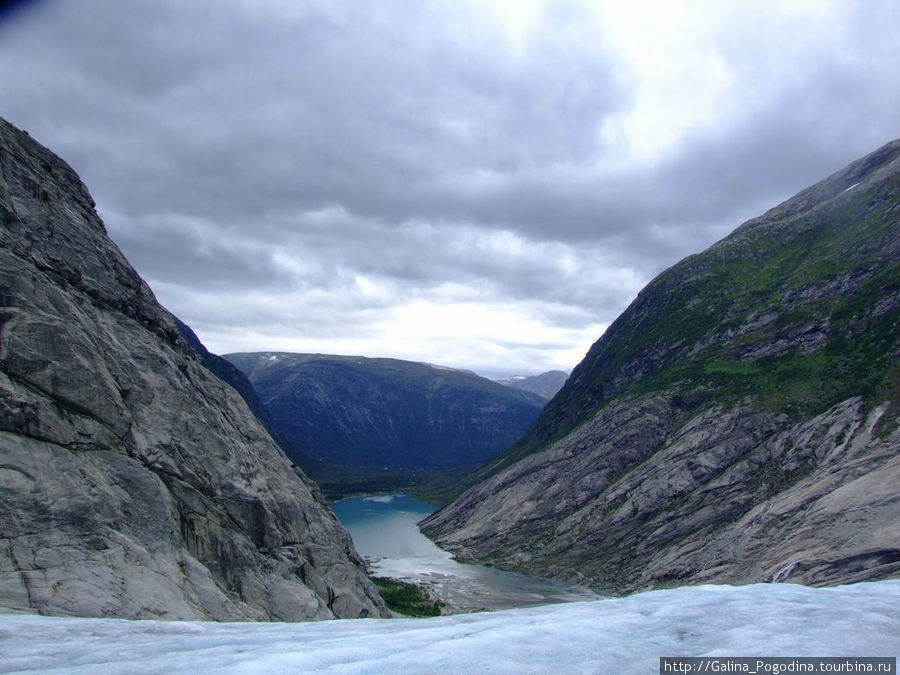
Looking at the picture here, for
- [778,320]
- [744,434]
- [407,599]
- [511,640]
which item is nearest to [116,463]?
[511,640]

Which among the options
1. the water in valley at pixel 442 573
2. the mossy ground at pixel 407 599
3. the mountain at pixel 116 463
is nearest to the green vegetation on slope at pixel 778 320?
the water in valley at pixel 442 573

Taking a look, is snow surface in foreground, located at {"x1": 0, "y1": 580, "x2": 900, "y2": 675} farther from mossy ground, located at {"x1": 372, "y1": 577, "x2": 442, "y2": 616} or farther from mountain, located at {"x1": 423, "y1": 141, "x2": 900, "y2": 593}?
mossy ground, located at {"x1": 372, "y1": 577, "x2": 442, "y2": 616}

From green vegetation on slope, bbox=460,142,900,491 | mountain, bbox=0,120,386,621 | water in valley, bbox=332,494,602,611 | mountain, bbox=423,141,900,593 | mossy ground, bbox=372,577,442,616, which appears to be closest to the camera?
mountain, bbox=0,120,386,621

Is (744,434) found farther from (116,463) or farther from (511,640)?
(511,640)

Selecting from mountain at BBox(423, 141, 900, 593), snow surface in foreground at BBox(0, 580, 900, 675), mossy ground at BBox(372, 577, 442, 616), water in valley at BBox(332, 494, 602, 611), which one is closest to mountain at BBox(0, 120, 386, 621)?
snow surface in foreground at BBox(0, 580, 900, 675)

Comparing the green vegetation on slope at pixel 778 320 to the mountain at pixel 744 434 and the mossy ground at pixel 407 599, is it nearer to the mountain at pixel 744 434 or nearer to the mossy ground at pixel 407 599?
the mountain at pixel 744 434

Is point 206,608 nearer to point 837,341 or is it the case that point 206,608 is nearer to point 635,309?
point 837,341

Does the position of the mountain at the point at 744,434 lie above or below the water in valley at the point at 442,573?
above

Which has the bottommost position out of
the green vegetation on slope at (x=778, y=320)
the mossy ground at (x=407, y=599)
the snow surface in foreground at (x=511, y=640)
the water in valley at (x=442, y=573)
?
the water in valley at (x=442, y=573)
